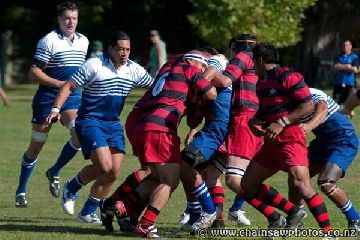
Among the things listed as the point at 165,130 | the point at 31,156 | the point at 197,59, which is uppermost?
the point at 197,59

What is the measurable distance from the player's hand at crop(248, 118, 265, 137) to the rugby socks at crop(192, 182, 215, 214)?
0.81m

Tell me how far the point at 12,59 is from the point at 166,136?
38998 mm

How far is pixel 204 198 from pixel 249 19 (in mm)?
24784

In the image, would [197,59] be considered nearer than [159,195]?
No

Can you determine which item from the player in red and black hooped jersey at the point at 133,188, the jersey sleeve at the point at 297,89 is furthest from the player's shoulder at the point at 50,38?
the jersey sleeve at the point at 297,89

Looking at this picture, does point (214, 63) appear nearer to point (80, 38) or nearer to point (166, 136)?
point (166, 136)

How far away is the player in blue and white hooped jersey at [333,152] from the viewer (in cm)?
996

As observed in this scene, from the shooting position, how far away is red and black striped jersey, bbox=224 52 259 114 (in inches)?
408

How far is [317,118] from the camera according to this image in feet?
31.5

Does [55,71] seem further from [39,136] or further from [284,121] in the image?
[284,121]

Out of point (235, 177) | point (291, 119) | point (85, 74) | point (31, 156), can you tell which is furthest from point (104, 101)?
point (31, 156)

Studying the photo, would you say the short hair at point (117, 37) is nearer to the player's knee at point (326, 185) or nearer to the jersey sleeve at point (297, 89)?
the jersey sleeve at point (297, 89)

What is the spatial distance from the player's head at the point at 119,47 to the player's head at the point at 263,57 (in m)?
1.55

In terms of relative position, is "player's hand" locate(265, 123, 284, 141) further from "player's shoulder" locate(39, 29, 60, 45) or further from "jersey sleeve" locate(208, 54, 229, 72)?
"player's shoulder" locate(39, 29, 60, 45)
